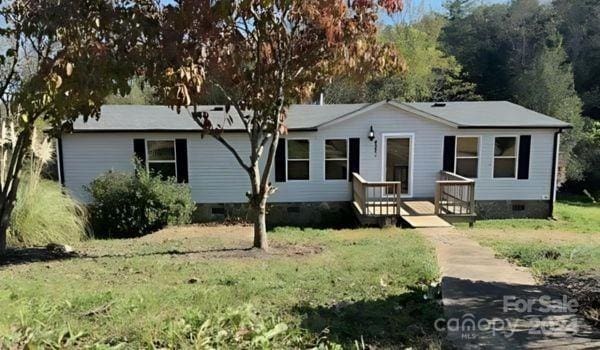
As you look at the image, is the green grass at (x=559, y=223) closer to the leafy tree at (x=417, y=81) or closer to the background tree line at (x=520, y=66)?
the background tree line at (x=520, y=66)

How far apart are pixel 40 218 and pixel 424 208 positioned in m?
9.67

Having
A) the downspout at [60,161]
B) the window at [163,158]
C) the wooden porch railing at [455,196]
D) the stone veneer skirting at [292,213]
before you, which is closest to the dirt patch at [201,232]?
the stone veneer skirting at [292,213]

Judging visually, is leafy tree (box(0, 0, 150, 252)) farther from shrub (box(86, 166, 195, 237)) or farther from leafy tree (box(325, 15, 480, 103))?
leafy tree (box(325, 15, 480, 103))

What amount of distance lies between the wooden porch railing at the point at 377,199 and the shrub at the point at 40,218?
276 inches

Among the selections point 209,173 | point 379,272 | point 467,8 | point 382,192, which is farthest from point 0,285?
point 467,8

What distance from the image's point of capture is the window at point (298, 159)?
47.6ft

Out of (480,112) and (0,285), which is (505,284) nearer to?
(0,285)

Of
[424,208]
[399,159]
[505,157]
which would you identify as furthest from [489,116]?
[424,208]

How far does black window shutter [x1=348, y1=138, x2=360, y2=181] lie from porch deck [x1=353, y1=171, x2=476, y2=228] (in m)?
1.12

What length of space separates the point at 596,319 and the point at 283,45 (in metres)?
5.42

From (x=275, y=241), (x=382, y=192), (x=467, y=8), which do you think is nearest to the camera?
(x=275, y=241)

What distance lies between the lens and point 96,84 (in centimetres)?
576

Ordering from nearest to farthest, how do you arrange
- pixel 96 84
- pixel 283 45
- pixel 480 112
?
pixel 96 84 < pixel 283 45 < pixel 480 112

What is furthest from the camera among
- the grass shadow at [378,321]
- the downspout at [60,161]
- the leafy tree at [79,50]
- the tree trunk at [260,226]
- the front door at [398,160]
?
the front door at [398,160]
